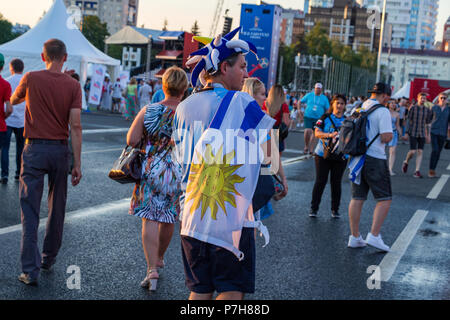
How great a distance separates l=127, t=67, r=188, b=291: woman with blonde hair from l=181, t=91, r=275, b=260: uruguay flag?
5.59 feet

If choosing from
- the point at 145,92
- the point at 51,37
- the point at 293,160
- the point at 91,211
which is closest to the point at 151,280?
the point at 91,211

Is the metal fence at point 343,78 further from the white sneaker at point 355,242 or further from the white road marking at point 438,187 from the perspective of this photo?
the white sneaker at point 355,242

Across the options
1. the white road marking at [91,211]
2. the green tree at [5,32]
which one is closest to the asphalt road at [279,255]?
the white road marking at [91,211]

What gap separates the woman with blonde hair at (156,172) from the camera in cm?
461

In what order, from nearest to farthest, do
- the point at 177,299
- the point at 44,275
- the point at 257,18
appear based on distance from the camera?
1. the point at 177,299
2. the point at 44,275
3. the point at 257,18

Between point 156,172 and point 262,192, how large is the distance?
172cm

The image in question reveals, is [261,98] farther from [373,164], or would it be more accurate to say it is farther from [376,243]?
[376,243]

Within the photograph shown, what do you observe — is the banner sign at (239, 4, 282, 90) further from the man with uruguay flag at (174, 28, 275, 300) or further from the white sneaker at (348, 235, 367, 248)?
the man with uruguay flag at (174, 28, 275, 300)

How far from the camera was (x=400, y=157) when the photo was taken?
18.8 metres

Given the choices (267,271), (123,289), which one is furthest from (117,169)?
(267,271)

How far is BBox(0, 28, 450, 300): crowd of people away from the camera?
9.62 feet

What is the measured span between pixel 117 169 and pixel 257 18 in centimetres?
2052

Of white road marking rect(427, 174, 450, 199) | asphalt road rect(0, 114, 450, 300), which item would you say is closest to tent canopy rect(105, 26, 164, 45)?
white road marking rect(427, 174, 450, 199)
